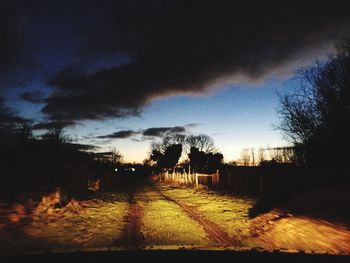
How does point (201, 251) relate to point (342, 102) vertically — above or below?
below

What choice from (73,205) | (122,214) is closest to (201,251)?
(122,214)

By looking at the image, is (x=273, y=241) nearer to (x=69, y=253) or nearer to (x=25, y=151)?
(x=69, y=253)

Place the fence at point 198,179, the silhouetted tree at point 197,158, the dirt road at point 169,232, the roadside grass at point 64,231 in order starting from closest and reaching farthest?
the dirt road at point 169,232 < the roadside grass at point 64,231 < the fence at point 198,179 < the silhouetted tree at point 197,158

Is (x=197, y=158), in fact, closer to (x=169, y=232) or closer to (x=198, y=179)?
(x=198, y=179)

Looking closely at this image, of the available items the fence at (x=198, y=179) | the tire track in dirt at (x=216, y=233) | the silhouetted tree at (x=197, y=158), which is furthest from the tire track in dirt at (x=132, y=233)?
the silhouetted tree at (x=197, y=158)

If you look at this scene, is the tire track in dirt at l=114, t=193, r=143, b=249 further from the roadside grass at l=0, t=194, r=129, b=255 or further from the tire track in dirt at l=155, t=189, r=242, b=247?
the tire track in dirt at l=155, t=189, r=242, b=247

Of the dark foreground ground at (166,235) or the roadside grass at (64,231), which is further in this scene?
the roadside grass at (64,231)

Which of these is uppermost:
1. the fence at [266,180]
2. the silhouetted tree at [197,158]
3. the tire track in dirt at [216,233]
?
the silhouetted tree at [197,158]

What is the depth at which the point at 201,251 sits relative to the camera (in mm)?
5641

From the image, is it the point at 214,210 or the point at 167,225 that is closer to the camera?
the point at 167,225

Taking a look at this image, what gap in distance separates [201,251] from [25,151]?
20.2m

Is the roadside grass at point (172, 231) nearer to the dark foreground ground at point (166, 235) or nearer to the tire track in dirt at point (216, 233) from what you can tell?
the dark foreground ground at point (166, 235)

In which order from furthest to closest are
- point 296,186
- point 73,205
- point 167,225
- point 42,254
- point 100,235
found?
point 296,186 < point 73,205 < point 167,225 < point 100,235 < point 42,254

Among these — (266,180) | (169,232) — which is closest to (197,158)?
(266,180)
